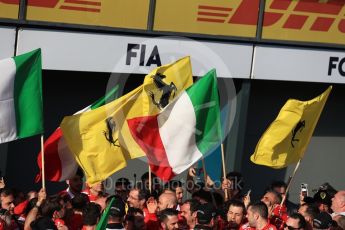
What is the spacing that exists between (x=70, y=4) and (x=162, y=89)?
3.03 meters

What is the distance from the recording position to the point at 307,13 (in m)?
18.5

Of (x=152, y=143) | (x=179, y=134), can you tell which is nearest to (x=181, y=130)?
(x=179, y=134)

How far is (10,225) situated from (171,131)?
2826 millimetres

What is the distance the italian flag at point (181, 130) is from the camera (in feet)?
45.3

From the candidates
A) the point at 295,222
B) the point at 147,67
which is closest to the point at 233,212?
the point at 295,222

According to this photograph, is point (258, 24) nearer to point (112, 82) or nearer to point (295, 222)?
point (112, 82)

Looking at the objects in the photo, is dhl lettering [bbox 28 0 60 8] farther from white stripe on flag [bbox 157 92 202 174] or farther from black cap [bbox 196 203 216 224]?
black cap [bbox 196 203 216 224]

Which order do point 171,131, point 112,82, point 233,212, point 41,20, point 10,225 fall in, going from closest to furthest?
point 10,225, point 233,212, point 171,131, point 41,20, point 112,82

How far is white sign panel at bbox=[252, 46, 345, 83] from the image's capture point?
59.9 ft

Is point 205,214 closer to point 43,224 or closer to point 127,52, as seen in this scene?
point 43,224

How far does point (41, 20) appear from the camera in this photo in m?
16.5

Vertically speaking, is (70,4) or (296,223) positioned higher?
(70,4)

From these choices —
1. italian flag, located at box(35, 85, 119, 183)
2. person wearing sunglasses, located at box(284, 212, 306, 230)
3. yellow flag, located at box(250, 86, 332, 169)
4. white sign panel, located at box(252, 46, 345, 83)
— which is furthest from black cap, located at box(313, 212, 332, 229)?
white sign panel, located at box(252, 46, 345, 83)

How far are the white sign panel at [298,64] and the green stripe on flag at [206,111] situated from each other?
13.5ft
